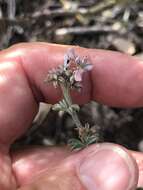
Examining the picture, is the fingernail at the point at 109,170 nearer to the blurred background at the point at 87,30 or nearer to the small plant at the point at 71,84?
the small plant at the point at 71,84

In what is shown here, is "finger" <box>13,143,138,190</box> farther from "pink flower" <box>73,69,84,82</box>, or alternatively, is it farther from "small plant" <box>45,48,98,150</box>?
"pink flower" <box>73,69,84,82</box>

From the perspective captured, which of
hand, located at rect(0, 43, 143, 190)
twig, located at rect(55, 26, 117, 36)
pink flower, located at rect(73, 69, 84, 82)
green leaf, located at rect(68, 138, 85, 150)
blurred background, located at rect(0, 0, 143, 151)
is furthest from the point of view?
twig, located at rect(55, 26, 117, 36)

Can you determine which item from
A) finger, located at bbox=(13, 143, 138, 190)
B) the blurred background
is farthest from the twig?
finger, located at bbox=(13, 143, 138, 190)

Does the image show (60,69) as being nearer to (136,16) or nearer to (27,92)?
(27,92)

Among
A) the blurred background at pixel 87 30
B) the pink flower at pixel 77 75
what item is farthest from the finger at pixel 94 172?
the blurred background at pixel 87 30

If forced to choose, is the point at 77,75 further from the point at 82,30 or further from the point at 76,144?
the point at 82,30

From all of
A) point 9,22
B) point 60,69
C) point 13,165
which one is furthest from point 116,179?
point 9,22
